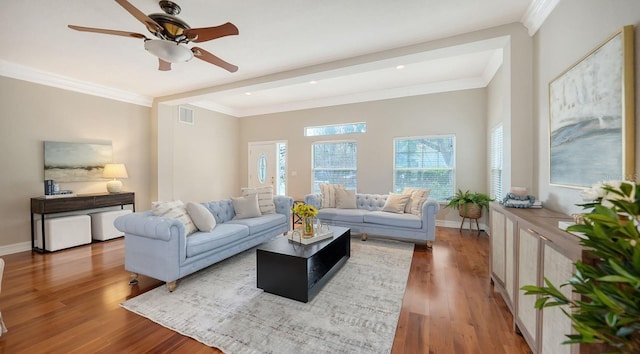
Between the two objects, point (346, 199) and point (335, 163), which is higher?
point (335, 163)

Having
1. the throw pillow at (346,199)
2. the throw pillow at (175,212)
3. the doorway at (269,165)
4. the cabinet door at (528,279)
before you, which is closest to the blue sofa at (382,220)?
the throw pillow at (346,199)

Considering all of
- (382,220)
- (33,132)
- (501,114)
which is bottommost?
(382,220)

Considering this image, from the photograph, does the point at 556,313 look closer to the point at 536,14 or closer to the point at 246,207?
the point at 536,14

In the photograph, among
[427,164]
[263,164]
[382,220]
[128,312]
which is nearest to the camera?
[128,312]

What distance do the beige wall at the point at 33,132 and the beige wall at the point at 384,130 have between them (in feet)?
10.6

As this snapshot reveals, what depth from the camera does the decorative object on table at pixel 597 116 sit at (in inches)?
54.1

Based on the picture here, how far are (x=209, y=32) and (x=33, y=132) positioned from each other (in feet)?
13.1

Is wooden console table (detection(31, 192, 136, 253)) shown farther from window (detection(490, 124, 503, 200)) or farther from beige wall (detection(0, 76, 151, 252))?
window (detection(490, 124, 503, 200))

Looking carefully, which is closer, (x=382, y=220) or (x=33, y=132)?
(x=33, y=132)

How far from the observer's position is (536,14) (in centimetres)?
244

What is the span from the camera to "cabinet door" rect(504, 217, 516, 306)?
78.1 inches

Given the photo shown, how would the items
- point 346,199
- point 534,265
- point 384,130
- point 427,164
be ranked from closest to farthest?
point 534,265 < point 346,199 < point 427,164 < point 384,130

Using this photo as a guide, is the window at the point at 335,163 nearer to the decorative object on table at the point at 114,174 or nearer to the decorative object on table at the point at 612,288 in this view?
the decorative object on table at the point at 114,174

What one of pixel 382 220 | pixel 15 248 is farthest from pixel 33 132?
pixel 382 220
